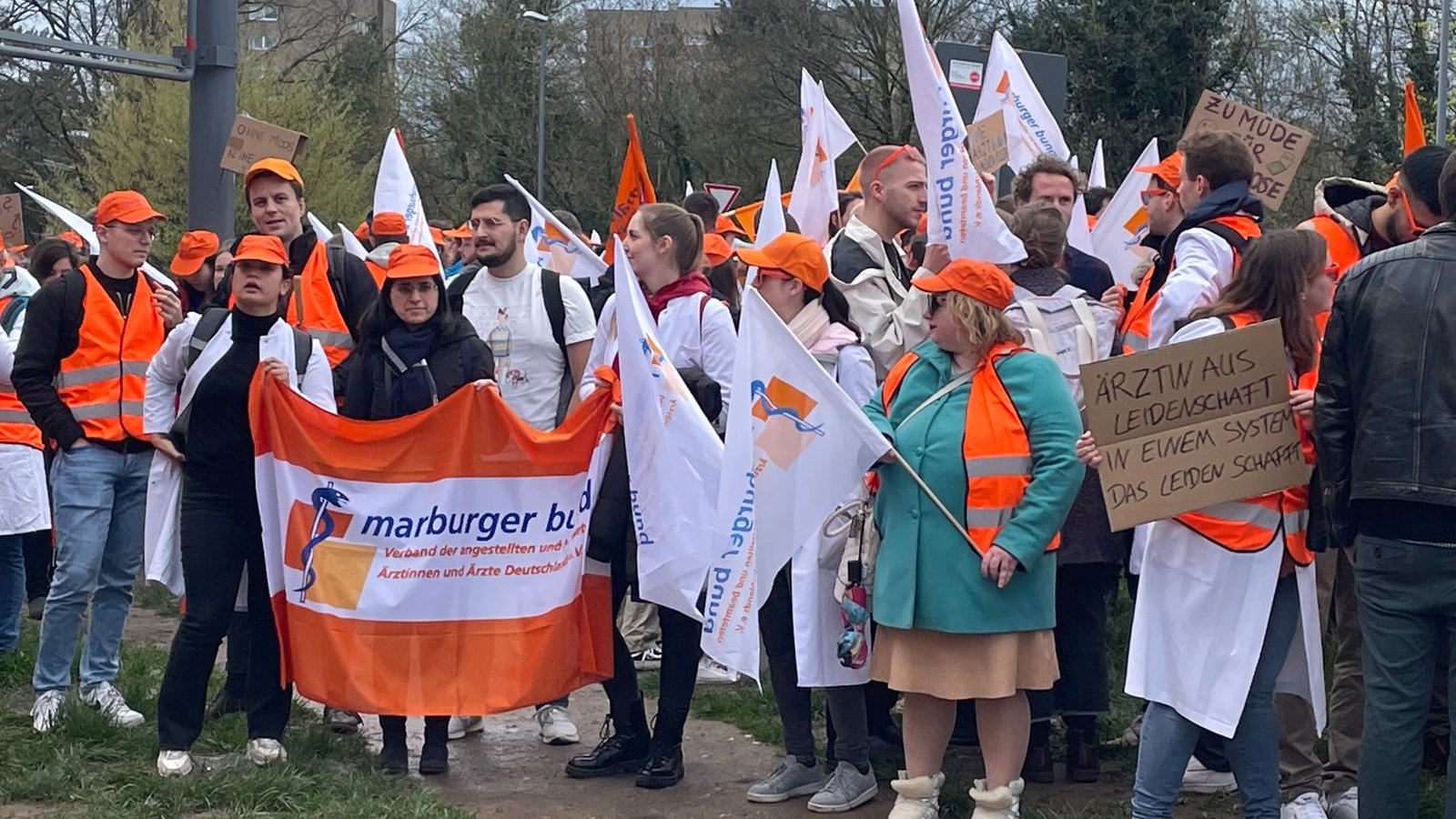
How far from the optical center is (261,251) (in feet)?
20.7

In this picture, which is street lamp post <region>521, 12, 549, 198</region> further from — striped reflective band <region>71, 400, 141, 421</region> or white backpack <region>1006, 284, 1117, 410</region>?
white backpack <region>1006, 284, 1117, 410</region>

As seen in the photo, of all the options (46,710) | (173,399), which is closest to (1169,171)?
(173,399)

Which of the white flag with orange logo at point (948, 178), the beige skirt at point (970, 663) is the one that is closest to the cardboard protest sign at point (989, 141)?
the white flag with orange logo at point (948, 178)

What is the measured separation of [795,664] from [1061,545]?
106 cm

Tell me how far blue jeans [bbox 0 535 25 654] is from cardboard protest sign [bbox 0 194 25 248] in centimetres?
513

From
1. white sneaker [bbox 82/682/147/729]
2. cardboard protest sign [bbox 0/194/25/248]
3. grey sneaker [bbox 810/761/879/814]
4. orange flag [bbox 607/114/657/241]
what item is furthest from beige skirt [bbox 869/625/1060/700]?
cardboard protest sign [bbox 0/194/25/248]

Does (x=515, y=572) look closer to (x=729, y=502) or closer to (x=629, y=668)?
(x=629, y=668)

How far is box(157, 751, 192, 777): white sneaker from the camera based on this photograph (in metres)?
6.23

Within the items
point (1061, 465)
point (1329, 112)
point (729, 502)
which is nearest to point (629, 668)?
point (729, 502)

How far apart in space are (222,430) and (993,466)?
2.86m

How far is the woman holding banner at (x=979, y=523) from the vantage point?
5.35 m

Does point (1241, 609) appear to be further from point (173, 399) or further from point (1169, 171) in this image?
point (173, 399)

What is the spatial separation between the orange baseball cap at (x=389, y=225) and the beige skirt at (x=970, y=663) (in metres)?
5.03

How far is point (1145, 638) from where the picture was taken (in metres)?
5.12
